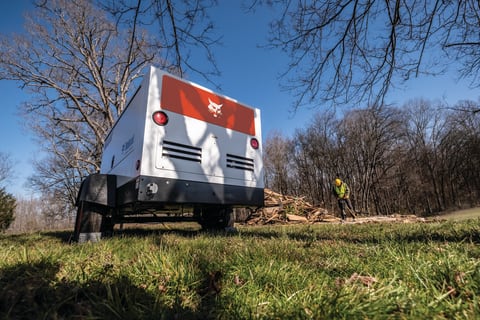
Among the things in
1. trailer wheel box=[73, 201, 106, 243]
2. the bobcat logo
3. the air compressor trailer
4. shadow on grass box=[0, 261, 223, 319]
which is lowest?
shadow on grass box=[0, 261, 223, 319]

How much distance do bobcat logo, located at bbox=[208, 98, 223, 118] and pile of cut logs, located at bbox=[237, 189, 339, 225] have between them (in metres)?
9.32

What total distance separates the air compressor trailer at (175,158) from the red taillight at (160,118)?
0.6 inches

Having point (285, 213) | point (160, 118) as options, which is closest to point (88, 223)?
point (160, 118)

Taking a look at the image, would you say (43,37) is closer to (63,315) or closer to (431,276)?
(63,315)

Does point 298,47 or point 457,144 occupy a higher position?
point 457,144

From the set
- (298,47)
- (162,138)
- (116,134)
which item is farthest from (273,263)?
(116,134)

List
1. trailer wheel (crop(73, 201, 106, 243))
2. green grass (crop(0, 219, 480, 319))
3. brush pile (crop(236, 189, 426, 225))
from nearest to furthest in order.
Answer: green grass (crop(0, 219, 480, 319)), trailer wheel (crop(73, 201, 106, 243)), brush pile (crop(236, 189, 426, 225))

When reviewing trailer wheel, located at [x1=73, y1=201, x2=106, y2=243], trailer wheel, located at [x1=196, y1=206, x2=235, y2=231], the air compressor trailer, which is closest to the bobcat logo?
the air compressor trailer

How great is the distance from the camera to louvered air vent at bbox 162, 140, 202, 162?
3822 millimetres

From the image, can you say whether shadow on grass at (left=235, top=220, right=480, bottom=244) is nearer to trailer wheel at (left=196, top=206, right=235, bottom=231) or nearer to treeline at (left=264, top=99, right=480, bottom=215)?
trailer wheel at (left=196, top=206, right=235, bottom=231)

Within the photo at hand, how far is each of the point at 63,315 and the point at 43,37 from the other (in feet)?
70.0

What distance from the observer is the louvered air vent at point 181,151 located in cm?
382

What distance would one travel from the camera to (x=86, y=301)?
1.29 m

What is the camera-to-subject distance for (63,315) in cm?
118
